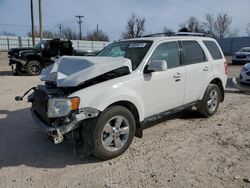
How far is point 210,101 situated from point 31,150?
4002 millimetres

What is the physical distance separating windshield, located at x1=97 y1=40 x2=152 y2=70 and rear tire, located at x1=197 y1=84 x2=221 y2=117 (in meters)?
1.99

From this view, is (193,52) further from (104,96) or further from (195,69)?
(104,96)

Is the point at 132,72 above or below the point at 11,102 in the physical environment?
above

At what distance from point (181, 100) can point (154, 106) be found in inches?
34.5

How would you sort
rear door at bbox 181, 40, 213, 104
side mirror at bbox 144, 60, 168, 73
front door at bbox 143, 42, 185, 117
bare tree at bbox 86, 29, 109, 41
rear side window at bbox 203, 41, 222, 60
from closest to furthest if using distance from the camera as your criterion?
side mirror at bbox 144, 60, 168, 73, front door at bbox 143, 42, 185, 117, rear door at bbox 181, 40, 213, 104, rear side window at bbox 203, 41, 222, 60, bare tree at bbox 86, 29, 109, 41

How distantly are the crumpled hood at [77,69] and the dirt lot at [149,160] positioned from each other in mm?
1162

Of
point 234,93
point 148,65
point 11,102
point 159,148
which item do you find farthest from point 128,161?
point 234,93

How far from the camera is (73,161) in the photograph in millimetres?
4242

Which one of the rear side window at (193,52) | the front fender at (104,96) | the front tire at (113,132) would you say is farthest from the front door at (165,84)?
the front tire at (113,132)

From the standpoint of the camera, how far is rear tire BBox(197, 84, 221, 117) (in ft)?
20.4

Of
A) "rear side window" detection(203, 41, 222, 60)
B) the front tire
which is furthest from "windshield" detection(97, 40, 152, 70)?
"rear side window" detection(203, 41, 222, 60)

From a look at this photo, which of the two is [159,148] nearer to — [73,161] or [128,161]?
[128,161]

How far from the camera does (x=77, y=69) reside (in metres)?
4.46

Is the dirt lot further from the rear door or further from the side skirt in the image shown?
the rear door
